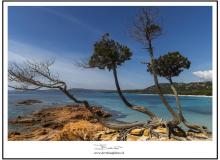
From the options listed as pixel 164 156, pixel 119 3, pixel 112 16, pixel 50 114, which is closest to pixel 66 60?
pixel 112 16

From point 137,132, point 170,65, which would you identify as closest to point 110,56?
point 170,65

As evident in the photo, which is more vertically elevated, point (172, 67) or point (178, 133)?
point (172, 67)

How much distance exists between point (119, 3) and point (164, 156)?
2759 mm

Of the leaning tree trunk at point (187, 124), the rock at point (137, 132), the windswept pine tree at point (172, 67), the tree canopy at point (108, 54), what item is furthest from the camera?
the windswept pine tree at point (172, 67)

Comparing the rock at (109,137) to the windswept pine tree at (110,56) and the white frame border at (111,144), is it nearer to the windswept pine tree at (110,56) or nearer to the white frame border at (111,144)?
the white frame border at (111,144)

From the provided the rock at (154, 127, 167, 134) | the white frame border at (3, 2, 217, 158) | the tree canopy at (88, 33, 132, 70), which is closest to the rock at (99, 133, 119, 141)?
the white frame border at (3, 2, 217, 158)

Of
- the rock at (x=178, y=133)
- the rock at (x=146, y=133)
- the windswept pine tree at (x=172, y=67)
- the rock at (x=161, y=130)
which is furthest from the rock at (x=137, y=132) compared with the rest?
the windswept pine tree at (x=172, y=67)

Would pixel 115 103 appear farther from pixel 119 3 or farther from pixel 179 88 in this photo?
pixel 119 3

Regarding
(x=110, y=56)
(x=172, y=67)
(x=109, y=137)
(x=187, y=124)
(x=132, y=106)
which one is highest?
(x=110, y=56)

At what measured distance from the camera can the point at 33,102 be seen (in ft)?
40.1

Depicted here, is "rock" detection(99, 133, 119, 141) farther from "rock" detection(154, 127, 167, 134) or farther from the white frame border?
"rock" detection(154, 127, 167, 134)

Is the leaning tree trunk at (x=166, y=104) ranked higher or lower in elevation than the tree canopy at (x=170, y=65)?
lower

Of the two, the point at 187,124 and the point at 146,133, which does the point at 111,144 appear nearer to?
the point at 146,133

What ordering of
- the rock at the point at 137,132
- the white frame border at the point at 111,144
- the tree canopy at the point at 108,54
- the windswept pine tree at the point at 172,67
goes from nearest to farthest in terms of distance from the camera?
the white frame border at the point at 111,144
the rock at the point at 137,132
the tree canopy at the point at 108,54
the windswept pine tree at the point at 172,67
